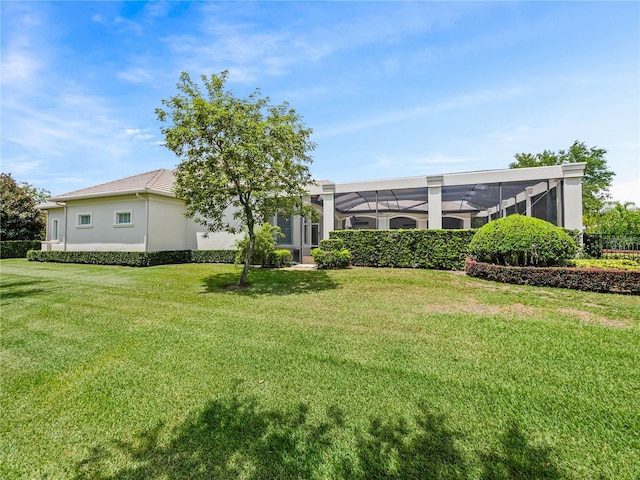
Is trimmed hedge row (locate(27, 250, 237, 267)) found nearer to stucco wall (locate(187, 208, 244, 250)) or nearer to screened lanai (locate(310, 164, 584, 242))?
stucco wall (locate(187, 208, 244, 250))

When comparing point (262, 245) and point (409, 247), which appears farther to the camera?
point (262, 245)

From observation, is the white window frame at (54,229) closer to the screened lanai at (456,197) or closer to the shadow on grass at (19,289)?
the shadow on grass at (19,289)

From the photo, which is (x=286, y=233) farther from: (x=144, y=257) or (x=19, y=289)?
(x=19, y=289)

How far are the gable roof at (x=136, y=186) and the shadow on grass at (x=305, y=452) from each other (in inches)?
515

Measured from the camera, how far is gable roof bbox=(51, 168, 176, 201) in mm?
14422

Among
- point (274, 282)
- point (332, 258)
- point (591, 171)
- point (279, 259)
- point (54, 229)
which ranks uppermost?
point (591, 171)

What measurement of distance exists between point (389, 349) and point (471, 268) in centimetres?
661

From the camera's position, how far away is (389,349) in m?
4.09

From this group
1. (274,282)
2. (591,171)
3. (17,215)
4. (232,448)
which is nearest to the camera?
(232,448)

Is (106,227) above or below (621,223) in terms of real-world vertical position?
below

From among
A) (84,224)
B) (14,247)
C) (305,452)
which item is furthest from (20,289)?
(14,247)

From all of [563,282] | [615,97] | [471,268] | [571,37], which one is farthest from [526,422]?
[615,97]

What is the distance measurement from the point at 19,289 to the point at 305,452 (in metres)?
11.0

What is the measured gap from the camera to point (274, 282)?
9422 mm
